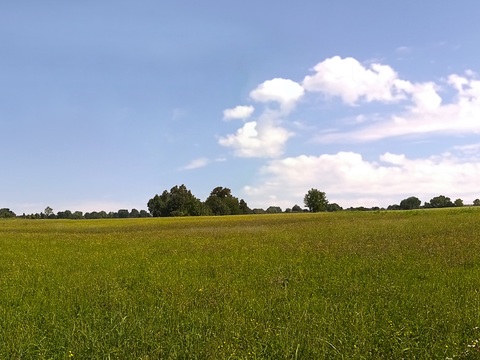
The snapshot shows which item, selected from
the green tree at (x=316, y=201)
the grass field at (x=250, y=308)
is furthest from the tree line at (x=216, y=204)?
the grass field at (x=250, y=308)

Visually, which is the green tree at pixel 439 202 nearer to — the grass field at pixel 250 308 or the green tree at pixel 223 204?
the green tree at pixel 223 204

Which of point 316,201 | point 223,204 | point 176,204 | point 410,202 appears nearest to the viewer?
point 316,201

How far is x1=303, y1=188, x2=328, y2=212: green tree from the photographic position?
130m

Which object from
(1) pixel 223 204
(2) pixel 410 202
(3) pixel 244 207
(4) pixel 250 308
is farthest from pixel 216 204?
(4) pixel 250 308

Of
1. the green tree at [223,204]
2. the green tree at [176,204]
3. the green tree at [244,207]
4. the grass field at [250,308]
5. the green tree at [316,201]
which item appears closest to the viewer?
the grass field at [250,308]

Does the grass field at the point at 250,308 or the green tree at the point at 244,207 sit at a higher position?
the green tree at the point at 244,207

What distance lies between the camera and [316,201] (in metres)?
130

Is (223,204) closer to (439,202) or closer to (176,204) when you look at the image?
(176,204)

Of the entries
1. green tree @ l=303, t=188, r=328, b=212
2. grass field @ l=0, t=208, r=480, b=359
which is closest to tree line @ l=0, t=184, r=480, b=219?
green tree @ l=303, t=188, r=328, b=212

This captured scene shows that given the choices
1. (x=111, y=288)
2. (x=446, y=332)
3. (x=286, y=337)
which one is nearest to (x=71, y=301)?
(x=111, y=288)

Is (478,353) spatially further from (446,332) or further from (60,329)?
(60,329)

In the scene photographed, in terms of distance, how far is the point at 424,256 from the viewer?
485 inches

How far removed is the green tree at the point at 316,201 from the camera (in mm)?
129625

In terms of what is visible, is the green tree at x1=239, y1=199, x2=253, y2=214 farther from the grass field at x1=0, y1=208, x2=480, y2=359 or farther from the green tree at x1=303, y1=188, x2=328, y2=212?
the grass field at x1=0, y1=208, x2=480, y2=359
